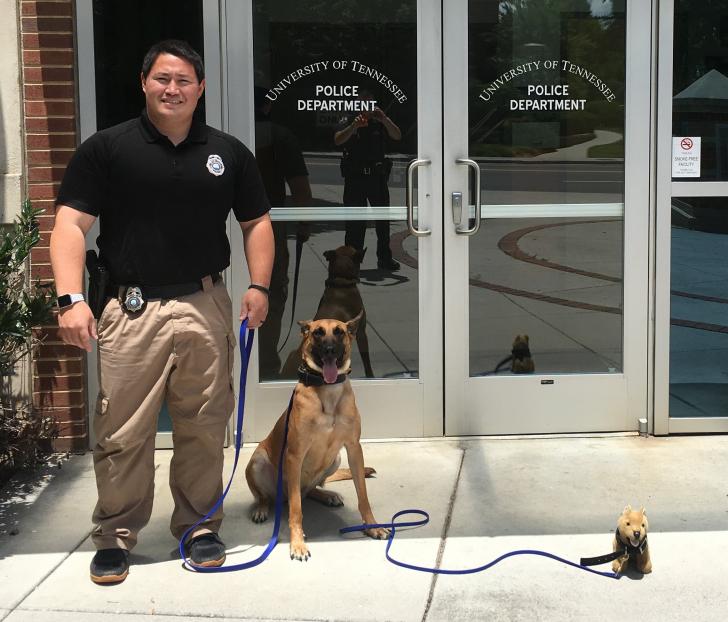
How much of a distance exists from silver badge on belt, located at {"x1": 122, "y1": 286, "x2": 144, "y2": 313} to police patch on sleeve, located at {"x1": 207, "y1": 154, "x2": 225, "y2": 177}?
Result: 535 millimetres

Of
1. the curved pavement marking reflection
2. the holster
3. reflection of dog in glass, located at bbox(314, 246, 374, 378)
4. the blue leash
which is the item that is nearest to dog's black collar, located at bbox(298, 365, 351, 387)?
the blue leash

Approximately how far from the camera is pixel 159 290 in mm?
4219

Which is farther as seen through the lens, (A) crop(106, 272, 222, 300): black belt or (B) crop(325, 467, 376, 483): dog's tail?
(B) crop(325, 467, 376, 483): dog's tail

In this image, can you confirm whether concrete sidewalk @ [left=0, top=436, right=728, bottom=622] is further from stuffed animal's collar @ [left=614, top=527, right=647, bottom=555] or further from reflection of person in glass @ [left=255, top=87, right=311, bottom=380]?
reflection of person in glass @ [left=255, top=87, right=311, bottom=380]

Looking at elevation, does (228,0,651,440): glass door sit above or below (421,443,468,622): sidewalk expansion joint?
above

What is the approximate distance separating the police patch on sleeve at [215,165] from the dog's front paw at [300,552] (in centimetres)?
151

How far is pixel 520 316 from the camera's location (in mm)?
5953

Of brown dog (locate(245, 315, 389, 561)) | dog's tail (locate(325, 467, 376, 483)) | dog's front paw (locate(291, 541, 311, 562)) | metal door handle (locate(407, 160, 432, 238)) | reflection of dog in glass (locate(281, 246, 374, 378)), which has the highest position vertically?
metal door handle (locate(407, 160, 432, 238))

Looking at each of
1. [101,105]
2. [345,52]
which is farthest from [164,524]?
[345,52]

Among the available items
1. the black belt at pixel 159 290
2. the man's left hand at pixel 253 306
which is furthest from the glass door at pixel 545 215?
the black belt at pixel 159 290

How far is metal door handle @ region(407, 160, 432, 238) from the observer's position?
18.7 ft

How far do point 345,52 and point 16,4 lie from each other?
5.39 feet

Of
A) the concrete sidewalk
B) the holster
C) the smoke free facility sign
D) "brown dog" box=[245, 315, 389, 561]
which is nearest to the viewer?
the concrete sidewalk

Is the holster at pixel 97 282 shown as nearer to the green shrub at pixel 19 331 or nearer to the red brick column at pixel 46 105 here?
the green shrub at pixel 19 331
